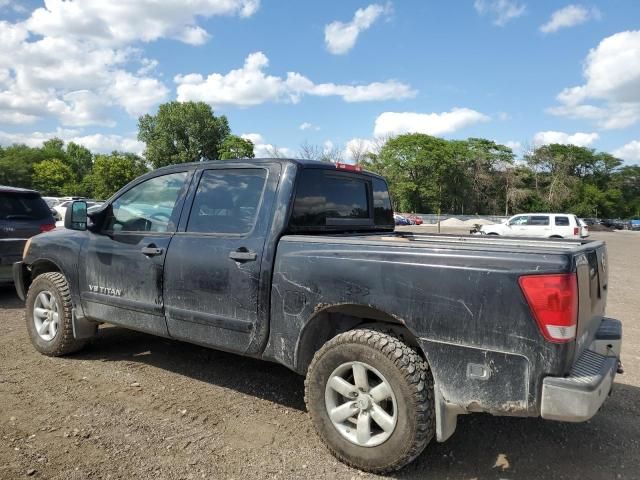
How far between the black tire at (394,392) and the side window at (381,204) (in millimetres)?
1880

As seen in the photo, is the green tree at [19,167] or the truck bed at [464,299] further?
the green tree at [19,167]

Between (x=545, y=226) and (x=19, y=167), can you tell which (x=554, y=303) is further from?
(x=19, y=167)

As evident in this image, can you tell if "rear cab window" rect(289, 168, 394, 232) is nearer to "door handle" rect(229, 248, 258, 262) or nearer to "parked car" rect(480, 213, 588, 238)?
"door handle" rect(229, 248, 258, 262)

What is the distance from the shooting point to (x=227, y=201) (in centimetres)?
387

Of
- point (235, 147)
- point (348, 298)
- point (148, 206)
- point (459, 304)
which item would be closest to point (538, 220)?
point (148, 206)

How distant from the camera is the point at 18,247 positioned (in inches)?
304

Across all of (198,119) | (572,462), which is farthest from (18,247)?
(198,119)

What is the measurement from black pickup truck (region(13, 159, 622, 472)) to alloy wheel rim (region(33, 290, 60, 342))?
185 millimetres

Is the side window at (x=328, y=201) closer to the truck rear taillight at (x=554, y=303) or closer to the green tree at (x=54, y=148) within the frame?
the truck rear taillight at (x=554, y=303)

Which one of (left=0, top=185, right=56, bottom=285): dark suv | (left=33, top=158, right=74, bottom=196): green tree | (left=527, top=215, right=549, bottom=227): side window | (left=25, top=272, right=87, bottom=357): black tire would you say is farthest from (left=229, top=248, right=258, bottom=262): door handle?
(left=33, top=158, right=74, bottom=196): green tree

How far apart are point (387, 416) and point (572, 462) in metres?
1.30

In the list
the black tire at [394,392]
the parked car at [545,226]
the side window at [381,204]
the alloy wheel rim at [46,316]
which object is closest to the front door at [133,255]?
the alloy wheel rim at [46,316]

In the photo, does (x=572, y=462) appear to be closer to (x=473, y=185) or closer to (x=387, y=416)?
(x=387, y=416)

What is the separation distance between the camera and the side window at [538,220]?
86.5 feet
